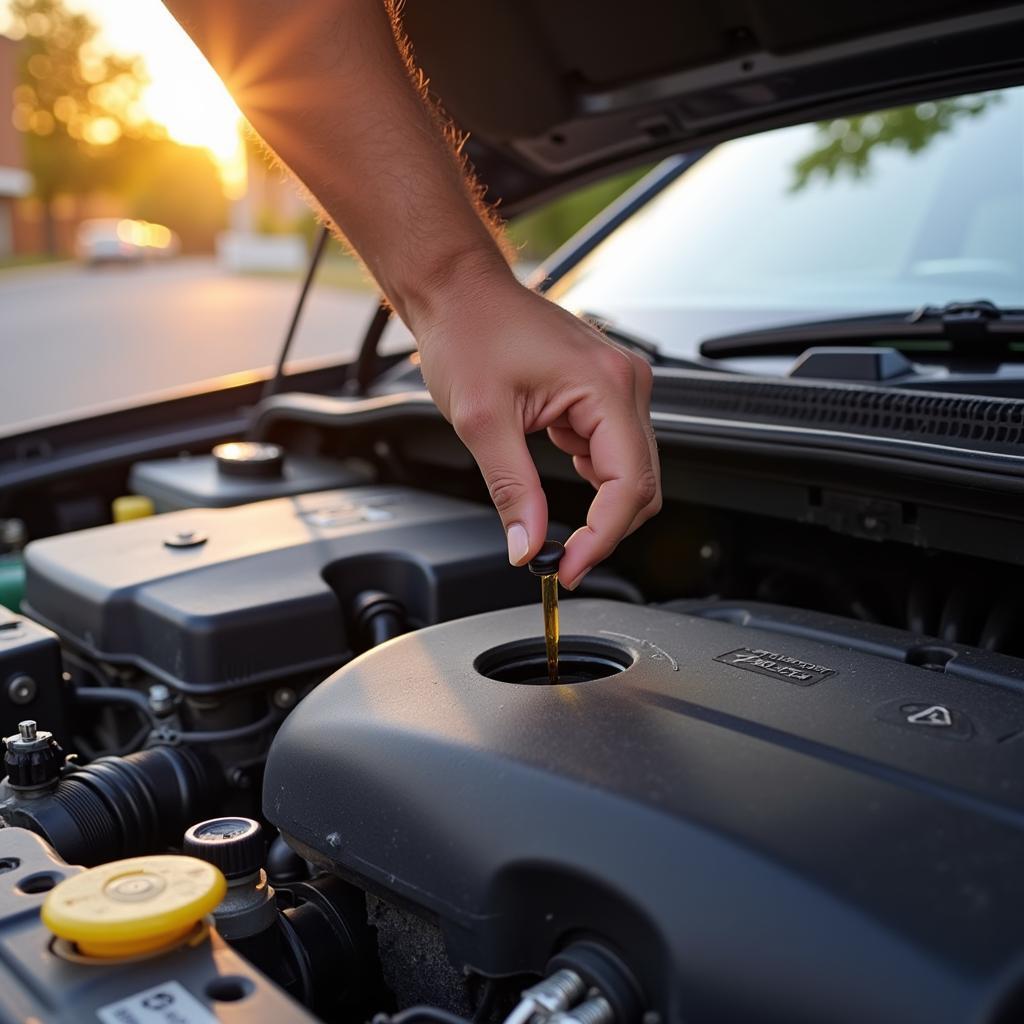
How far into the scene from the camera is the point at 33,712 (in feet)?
4.70

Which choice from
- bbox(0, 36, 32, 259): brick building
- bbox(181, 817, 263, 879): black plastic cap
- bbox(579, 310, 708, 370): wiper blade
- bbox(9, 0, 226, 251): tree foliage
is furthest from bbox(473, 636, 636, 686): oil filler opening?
bbox(9, 0, 226, 251): tree foliage

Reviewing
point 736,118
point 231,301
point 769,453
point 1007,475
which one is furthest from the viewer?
point 231,301

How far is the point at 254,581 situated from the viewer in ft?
5.03

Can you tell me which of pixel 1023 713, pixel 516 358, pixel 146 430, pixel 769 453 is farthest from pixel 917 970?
pixel 146 430

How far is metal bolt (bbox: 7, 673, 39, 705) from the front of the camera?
1.40m

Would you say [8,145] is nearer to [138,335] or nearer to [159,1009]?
[138,335]

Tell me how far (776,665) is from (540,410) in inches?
12.8

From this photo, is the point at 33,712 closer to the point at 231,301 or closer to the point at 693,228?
Result: the point at 693,228

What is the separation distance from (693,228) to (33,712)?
1.41 m

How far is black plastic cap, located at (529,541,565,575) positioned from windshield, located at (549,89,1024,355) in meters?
0.95

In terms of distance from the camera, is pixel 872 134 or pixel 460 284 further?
pixel 872 134

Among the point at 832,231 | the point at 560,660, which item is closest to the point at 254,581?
the point at 560,660

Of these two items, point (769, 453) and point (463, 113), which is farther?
point (463, 113)

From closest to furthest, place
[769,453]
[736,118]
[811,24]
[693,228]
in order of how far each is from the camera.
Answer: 1. [769,453]
2. [811,24]
3. [736,118]
4. [693,228]
